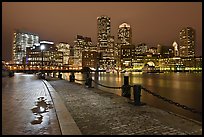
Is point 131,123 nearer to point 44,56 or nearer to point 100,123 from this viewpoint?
point 100,123

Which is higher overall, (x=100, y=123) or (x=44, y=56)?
(x=44, y=56)

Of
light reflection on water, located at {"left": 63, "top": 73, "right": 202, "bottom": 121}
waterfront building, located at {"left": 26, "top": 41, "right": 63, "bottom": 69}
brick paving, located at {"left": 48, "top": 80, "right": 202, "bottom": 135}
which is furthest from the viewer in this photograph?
waterfront building, located at {"left": 26, "top": 41, "right": 63, "bottom": 69}

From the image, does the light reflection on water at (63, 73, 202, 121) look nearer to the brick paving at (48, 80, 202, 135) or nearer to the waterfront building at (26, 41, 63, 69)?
the brick paving at (48, 80, 202, 135)

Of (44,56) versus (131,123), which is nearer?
(131,123)

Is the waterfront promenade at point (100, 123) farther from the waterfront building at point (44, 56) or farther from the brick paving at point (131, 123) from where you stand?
the waterfront building at point (44, 56)

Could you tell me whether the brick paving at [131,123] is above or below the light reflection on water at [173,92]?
above

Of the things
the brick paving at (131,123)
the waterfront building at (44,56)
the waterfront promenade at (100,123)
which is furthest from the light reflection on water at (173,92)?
the waterfront building at (44,56)

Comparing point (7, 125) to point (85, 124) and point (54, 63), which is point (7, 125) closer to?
point (85, 124)

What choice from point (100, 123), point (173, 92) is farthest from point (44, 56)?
point (100, 123)

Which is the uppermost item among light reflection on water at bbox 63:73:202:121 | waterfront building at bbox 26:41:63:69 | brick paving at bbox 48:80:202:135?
waterfront building at bbox 26:41:63:69

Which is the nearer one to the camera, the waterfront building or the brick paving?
the brick paving

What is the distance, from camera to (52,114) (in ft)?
29.0

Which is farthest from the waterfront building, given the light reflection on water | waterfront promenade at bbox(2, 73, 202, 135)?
waterfront promenade at bbox(2, 73, 202, 135)

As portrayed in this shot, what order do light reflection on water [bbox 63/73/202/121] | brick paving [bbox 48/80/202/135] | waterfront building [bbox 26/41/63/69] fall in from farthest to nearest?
waterfront building [bbox 26/41/63/69]
light reflection on water [bbox 63/73/202/121]
brick paving [bbox 48/80/202/135]
